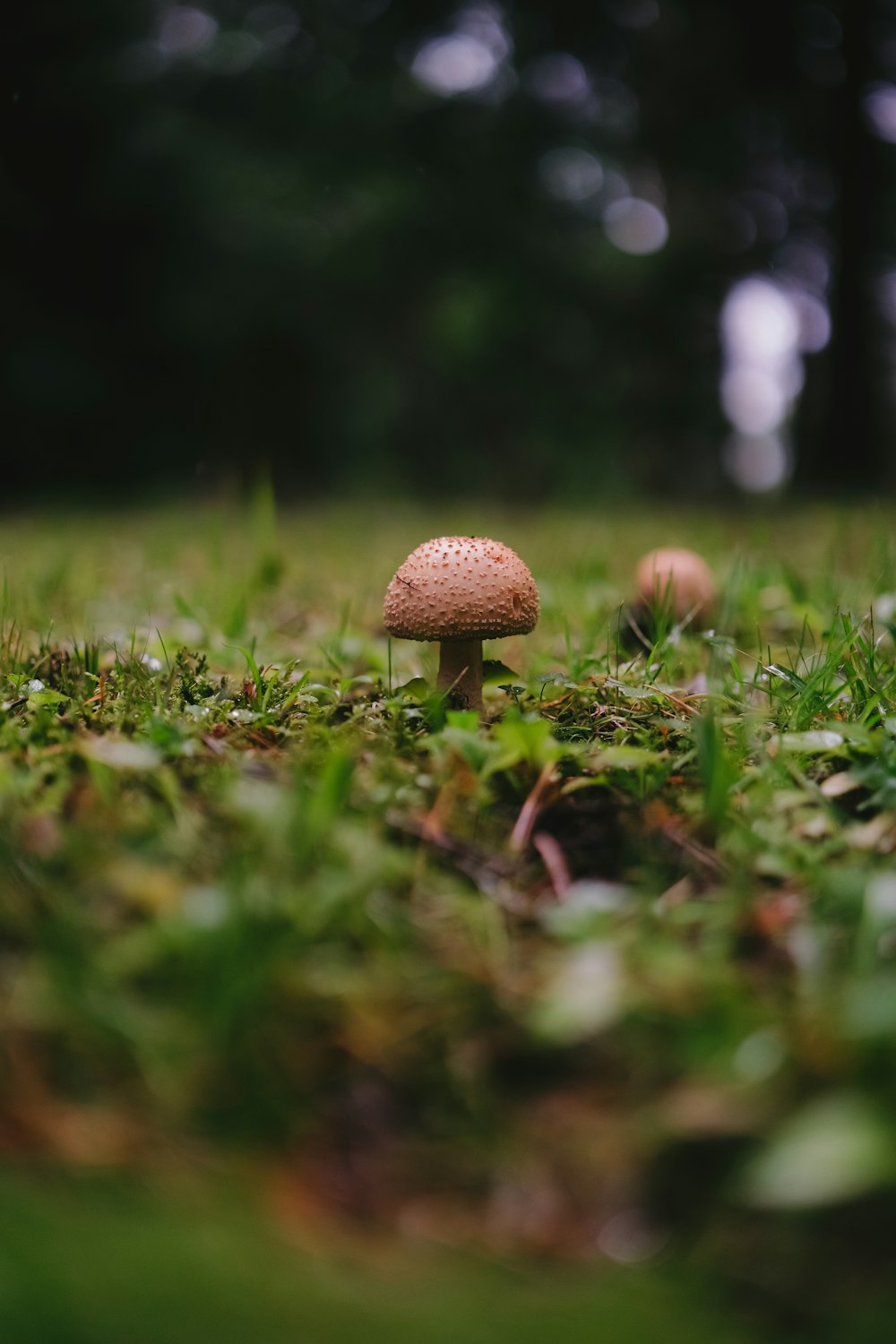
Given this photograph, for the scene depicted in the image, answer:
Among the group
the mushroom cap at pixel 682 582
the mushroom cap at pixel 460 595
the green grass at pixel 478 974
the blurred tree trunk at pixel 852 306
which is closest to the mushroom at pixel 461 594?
the mushroom cap at pixel 460 595

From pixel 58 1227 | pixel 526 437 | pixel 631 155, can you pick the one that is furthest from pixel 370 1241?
pixel 526 437

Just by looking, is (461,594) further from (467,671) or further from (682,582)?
(682,582)

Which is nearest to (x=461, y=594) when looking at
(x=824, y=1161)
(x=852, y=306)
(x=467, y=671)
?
(x=467, y=671)

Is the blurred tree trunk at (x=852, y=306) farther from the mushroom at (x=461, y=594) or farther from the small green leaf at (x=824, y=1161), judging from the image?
the small green leaf at (x=824, y=1161)

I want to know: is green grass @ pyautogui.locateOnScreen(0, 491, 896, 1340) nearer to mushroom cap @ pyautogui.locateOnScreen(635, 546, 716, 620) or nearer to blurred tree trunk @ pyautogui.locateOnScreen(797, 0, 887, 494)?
mushroom cap @ pyautogui.locateOnScreen(635, 546, 716, 620)

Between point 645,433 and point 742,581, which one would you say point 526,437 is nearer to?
point 645,433

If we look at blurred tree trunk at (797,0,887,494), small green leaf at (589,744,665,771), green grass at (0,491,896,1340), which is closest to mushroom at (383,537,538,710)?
green grass at (0,491,896,1340)
